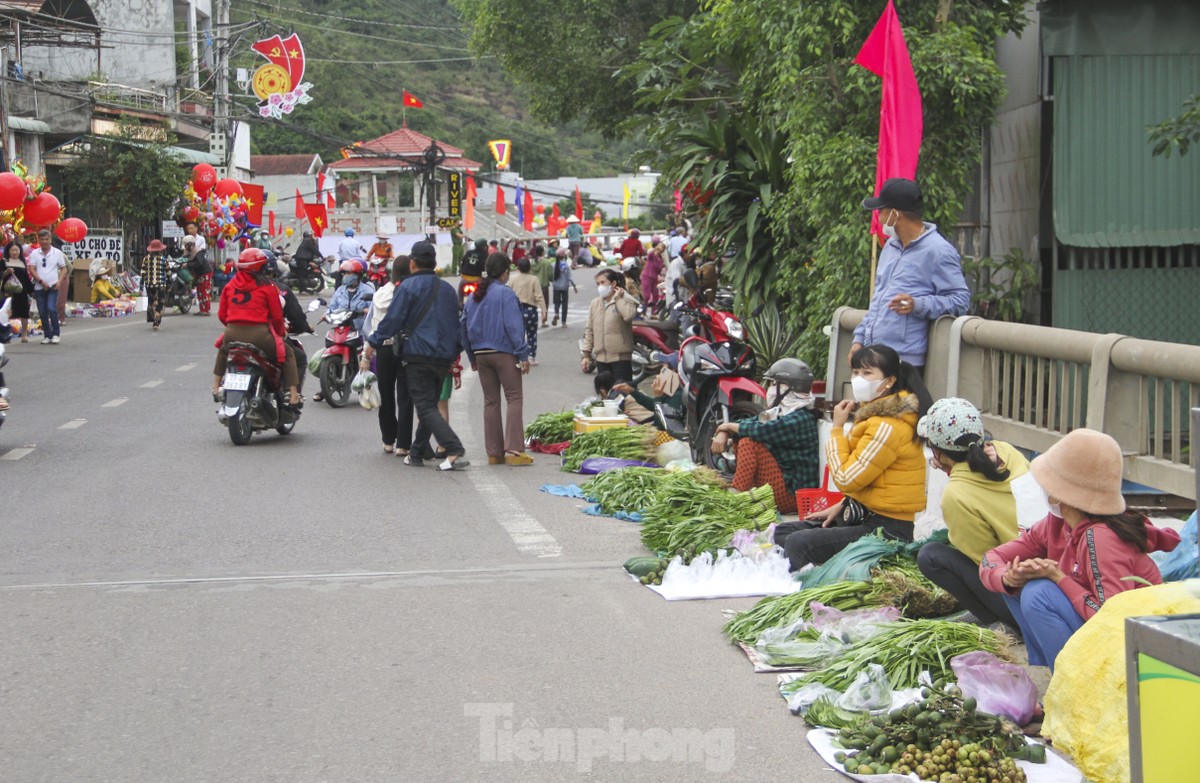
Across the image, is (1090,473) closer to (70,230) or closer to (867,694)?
(867,694)

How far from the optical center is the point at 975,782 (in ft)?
14.0

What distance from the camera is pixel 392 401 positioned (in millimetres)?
12094

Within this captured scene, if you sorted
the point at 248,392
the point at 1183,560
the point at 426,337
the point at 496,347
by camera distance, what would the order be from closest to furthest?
the point at 1183,560 → the point at 426,337 → the point at 496,347 → the point at 248,392

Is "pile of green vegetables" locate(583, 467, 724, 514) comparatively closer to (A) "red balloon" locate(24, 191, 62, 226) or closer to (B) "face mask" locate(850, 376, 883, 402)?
(B) "face mask" locate(850, 376, 883, 402)

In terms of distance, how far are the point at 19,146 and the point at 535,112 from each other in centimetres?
1258

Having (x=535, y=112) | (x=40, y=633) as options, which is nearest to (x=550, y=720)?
(x=40, y=633)

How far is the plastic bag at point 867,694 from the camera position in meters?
4.98

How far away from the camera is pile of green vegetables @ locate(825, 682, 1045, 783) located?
4355mm

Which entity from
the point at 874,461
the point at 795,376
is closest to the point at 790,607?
the point at 874,461

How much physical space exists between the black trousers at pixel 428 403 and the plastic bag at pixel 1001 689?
6570 millimetres

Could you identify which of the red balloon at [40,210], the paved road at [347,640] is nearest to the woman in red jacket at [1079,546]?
the paved road at [347,640]

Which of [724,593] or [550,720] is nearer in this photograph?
[550,720]

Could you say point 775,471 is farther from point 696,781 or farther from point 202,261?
point 202,261

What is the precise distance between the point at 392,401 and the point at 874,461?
242 inches
